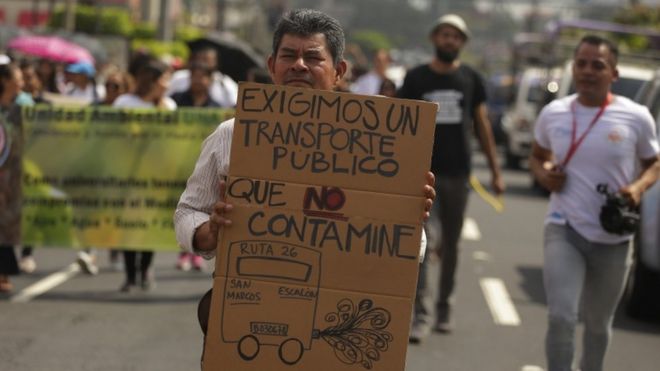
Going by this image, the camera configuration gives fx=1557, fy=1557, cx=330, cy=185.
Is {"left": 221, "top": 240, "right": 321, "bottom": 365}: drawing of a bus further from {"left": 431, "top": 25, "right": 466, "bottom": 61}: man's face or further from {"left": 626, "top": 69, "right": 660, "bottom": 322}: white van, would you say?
{"left": 626, "top": 69, "right": 660, "bottom": 322}: white van

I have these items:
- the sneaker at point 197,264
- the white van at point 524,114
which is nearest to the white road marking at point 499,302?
the sneaker at point 197,264

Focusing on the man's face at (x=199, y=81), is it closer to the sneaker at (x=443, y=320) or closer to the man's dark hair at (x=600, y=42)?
the sneaker at (x=443, y=320)

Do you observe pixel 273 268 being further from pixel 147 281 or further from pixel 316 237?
pixel 147 281

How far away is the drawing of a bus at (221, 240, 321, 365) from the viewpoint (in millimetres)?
4734

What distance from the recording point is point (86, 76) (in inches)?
643

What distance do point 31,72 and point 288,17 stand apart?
→ 31.1 feet

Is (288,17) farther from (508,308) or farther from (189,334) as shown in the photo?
(508,308)

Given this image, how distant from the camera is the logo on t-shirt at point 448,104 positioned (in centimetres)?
1012

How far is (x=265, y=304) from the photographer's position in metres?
4.75

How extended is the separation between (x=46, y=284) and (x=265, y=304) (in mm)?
7477

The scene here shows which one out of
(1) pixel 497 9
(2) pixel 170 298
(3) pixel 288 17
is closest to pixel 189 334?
(2) pixel 170 298

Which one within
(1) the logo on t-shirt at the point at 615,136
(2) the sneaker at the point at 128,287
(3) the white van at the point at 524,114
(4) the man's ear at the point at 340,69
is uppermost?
(4) the man's ear at the point at 340,69

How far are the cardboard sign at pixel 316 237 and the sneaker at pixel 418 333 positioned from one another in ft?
17.0

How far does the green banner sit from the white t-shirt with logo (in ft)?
15.8
